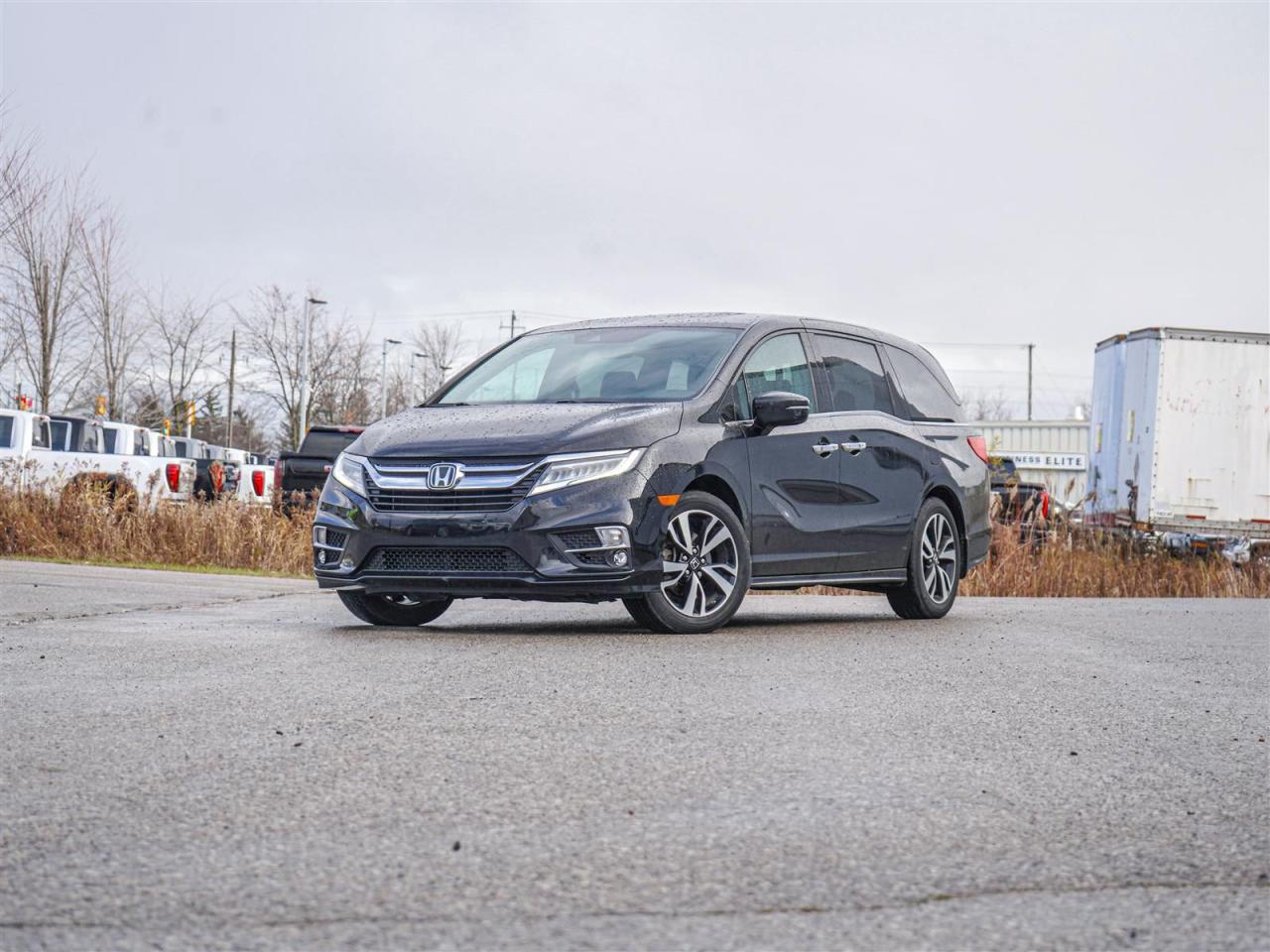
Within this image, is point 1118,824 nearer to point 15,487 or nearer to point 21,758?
point 21,758

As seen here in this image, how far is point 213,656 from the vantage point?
24.7 ft

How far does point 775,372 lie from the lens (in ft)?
32.3

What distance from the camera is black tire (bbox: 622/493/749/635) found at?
28.8 ft

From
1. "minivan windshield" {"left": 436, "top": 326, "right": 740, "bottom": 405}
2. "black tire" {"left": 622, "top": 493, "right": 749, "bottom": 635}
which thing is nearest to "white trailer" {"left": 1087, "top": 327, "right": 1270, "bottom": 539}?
"minivan windshield" {"left": 436, "top": 326, "right": 740, "bottom": 405}

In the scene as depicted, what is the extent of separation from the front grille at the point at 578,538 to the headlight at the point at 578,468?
0.77 ft

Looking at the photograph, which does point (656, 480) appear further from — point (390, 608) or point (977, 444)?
point (977, 444)

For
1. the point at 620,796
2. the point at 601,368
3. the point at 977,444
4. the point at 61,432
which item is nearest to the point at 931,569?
the point at 977,444

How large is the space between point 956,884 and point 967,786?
3.79 feet

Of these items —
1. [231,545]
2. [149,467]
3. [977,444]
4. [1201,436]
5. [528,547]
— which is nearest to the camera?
[528,547]

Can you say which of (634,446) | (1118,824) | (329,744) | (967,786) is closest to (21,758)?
(329,744)

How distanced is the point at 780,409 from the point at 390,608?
2.48 m

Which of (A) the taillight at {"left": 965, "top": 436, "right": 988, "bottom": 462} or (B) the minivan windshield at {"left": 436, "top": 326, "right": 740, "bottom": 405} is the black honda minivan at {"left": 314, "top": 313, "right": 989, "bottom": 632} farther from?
(A) the taillight at {"left": 965, "top": 436, "right": 988, "bottom": 462}

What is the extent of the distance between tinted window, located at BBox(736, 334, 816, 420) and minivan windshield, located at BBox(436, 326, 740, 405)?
19 centimetres

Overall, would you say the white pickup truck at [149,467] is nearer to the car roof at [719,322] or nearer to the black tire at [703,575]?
the car roof at [719,322]
